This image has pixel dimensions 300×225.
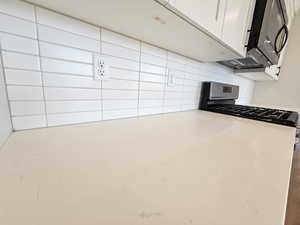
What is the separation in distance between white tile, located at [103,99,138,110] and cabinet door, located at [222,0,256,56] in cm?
58

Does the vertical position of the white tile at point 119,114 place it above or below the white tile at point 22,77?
below

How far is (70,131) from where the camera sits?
552 millimetres

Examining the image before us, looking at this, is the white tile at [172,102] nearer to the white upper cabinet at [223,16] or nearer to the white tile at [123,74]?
the white tile at [123,74]

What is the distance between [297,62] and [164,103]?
2.67 meters

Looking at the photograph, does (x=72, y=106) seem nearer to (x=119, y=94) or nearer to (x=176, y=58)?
(x=119, y=94)

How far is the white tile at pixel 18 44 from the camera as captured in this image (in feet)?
1.48

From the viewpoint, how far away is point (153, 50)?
870 millimetres

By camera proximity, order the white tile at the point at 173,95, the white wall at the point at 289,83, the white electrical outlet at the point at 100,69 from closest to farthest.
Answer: the white electrical outlet at the point at 100,69 → the white tile at the point at 173,95 → the white wall at the point at 289,83

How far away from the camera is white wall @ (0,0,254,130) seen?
0.48 meters

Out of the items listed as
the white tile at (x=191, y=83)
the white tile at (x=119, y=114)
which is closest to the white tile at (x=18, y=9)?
the white tile at (x=119, y=114)

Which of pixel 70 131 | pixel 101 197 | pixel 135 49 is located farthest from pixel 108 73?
pixel 101 197

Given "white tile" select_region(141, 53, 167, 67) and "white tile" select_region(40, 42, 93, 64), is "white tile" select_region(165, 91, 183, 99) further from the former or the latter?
"white tile" select_region(40, 42, 93, 64)

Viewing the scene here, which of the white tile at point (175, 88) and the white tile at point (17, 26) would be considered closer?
the white tile at point (17, 26)

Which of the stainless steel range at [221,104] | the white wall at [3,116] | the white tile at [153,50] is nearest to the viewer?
the white wall at [3,116]
